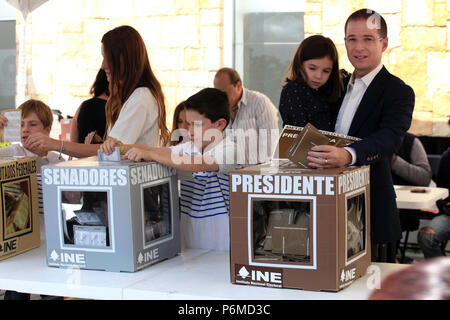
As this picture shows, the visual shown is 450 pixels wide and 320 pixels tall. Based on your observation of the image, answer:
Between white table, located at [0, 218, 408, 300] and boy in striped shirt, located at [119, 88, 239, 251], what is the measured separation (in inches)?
5.8

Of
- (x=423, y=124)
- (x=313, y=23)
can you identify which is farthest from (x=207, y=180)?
(x=313, y=23)

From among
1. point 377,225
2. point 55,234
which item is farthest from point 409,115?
point 55,234

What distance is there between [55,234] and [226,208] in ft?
1.87

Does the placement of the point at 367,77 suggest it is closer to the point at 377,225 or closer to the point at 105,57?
the point at 377,225

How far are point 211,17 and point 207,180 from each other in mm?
4585

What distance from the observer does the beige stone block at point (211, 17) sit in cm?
622

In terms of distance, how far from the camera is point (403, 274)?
0.55 meters

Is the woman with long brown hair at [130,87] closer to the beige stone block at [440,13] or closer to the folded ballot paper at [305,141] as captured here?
the folded ballot paper at [305,141]

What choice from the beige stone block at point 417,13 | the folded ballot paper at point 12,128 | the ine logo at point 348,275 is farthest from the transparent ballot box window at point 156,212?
the beige stone block at point 417,13

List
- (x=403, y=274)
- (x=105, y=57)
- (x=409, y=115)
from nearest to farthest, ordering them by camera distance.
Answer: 1. (x=403, y=274)
2. (x=409, y=115)
3. (x=105, y=57)

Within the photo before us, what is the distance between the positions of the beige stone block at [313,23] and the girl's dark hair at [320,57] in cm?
395

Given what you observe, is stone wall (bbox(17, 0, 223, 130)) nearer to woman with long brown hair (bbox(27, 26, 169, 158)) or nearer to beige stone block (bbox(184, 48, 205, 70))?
beige stone block (bbox(184, 48, 205, 70))

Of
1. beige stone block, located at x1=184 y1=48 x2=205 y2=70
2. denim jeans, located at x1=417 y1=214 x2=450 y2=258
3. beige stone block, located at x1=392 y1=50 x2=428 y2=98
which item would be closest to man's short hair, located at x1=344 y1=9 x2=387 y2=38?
denim jeans, located at x1=417 y1=214 x2=450 y2=258

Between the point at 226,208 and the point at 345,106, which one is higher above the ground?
the point at 345,106
